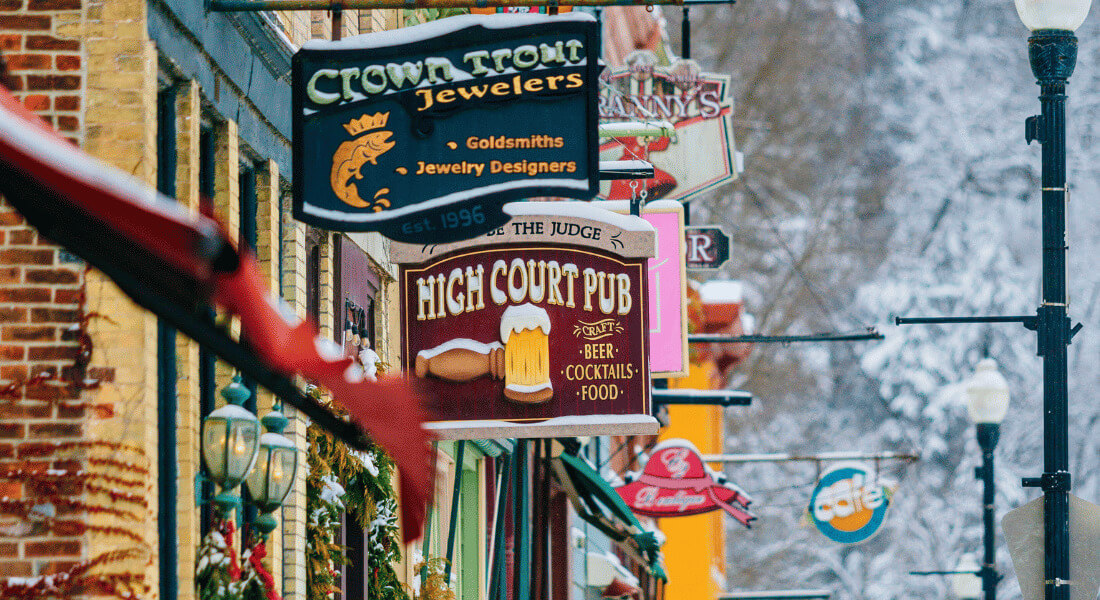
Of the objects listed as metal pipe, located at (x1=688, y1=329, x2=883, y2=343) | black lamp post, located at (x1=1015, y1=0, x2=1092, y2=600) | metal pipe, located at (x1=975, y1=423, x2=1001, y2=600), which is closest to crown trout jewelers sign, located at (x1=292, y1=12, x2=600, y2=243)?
black lamp post, located at (x1=1015, y1=0, x2=1092, y2=600)

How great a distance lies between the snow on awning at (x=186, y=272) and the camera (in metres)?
3.55

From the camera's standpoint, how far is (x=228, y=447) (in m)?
7.99

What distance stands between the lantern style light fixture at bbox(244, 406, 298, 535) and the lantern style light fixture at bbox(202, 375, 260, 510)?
49 centimetres

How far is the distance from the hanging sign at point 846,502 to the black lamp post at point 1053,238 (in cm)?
1280

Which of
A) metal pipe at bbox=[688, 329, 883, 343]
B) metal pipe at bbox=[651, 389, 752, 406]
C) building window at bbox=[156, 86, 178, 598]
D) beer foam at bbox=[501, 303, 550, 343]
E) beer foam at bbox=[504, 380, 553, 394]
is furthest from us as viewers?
metal pipe at bbox=[651, 389, 752, 406]

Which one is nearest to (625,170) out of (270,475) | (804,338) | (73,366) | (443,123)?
(443,123)

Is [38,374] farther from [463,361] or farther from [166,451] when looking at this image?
[463,361]

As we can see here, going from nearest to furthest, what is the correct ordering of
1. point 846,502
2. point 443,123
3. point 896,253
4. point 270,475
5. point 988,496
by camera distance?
1. point 443,123
2. point 270,475
3. point 988,496
4. point 846,502
5. point 896,253

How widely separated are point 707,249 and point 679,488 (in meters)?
2.83

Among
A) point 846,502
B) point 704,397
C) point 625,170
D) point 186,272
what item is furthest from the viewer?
point 846,502

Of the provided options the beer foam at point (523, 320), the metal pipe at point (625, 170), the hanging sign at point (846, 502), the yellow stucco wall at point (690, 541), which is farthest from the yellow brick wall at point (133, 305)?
the yellow stucco wall at point (690, 541)

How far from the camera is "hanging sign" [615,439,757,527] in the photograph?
21.3 metres

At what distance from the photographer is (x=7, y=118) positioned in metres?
3.60

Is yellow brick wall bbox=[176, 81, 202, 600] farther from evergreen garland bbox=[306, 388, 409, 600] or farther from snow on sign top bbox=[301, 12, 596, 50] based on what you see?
evergreen garland bbox=[306, 388, 409, 600]
